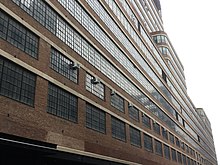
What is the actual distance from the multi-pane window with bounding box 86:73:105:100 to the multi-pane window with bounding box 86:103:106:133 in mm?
1674

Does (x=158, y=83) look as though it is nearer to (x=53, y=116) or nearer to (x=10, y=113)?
(x=53, y=116)

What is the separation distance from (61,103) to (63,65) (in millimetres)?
3567

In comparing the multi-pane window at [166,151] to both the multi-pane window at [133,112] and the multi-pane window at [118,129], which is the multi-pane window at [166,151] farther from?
the multi-pane window at [118,129]

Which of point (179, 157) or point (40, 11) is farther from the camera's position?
point (179, 157)

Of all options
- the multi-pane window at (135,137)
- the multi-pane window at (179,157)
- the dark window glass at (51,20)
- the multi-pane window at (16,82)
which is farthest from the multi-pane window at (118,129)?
the multi-pane window at (179,157)

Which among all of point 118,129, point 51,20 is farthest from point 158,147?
point 51,20

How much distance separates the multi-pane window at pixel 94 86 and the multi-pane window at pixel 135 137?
962 centimetres

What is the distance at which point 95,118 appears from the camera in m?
28.7

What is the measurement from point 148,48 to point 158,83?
27.8 feet

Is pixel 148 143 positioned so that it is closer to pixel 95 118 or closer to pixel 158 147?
pixel 158 147

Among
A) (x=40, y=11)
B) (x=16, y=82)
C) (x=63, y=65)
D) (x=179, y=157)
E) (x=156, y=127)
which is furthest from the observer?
(x=179, y=157)

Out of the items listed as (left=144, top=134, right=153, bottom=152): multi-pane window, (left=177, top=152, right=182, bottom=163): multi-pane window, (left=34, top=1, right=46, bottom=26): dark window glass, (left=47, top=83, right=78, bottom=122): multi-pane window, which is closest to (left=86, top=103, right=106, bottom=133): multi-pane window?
(left=47, top=83, right=78, bottom=122): multi-pane window

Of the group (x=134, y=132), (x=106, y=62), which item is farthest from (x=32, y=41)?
(x=134, y=132)

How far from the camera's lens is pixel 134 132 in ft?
129
